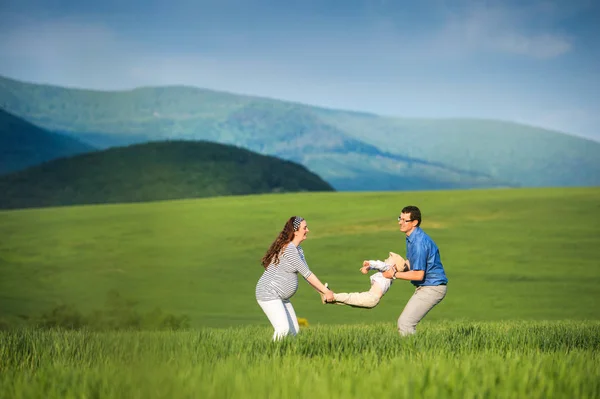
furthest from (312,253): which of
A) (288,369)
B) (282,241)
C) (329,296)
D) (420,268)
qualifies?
(288,369)

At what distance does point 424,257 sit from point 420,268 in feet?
0.48

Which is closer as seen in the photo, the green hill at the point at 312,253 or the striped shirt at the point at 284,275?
the striped shirt at the point at 284,275

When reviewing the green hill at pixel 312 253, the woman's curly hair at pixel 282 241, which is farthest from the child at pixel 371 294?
the green hill at pixel 312 253

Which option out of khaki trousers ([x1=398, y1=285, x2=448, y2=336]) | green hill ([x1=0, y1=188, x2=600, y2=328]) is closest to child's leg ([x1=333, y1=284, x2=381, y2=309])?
khaki trousers ([x1=398, y1=285, x2=448, y2=336])

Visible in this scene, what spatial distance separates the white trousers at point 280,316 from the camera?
1082 centimetres

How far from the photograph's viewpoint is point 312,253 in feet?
158

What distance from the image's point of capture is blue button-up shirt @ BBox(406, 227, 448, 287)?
437 inches

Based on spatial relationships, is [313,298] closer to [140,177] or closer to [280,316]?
[280,316]

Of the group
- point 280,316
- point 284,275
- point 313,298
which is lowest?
point 313,298

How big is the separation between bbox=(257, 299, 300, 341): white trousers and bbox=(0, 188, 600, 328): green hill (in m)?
18.8

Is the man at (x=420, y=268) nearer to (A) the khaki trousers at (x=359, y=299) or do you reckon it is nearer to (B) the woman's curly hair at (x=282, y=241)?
(A) the khaki trousers at (x=359, y=299)

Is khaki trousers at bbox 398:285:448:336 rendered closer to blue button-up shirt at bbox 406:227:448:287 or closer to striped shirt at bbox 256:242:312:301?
blue button-up shirt at bbox 406:227:448:287

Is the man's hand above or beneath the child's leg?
above

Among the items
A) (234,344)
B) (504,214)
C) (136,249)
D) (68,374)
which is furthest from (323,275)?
(68,374)
